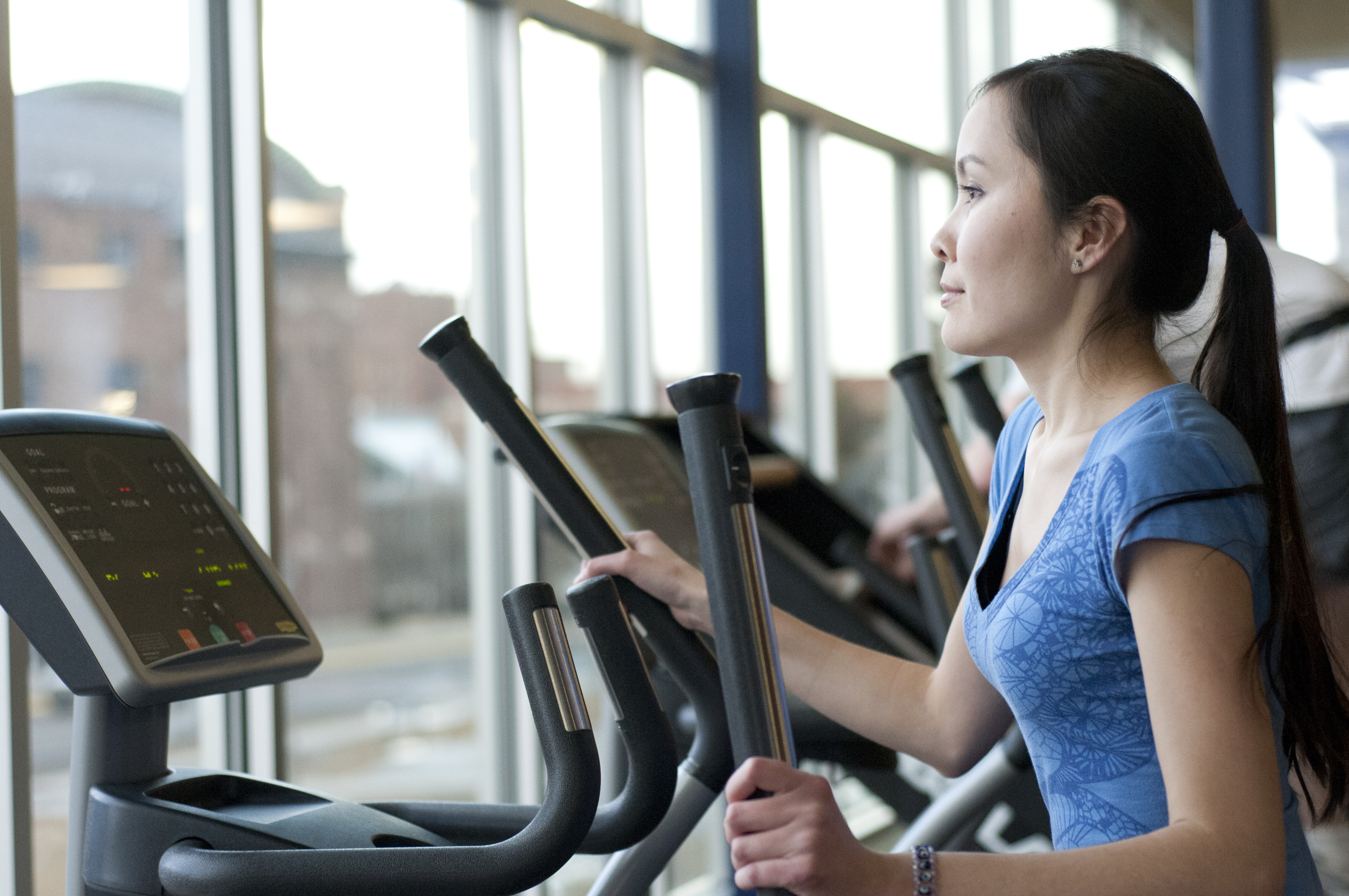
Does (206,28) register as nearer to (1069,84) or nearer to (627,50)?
(627,50)

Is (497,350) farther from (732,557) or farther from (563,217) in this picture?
(732,557)

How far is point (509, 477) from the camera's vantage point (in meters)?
2.96

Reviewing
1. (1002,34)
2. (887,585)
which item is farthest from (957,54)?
(887,585)

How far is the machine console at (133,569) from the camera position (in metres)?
0.98

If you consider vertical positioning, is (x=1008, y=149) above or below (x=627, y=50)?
below

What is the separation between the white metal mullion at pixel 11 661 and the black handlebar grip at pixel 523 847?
0.98 meters

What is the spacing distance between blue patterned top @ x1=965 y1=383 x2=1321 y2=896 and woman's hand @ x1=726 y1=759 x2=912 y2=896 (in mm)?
321

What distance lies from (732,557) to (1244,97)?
3.66m

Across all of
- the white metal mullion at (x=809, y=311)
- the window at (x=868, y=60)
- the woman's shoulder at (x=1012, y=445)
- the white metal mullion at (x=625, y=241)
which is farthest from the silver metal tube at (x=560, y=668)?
the white metal mullion at (x=809, y=311)

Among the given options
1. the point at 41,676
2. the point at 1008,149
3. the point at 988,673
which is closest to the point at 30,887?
the point at 41,676

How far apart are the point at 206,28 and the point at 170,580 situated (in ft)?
4.83

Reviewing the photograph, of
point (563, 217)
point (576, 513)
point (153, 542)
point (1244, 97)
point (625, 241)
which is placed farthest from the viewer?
point (1244, 97)

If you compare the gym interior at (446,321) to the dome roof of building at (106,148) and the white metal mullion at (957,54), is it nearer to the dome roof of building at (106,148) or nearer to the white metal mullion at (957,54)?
the dome roof of building at (106,148)

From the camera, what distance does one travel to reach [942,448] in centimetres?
155
